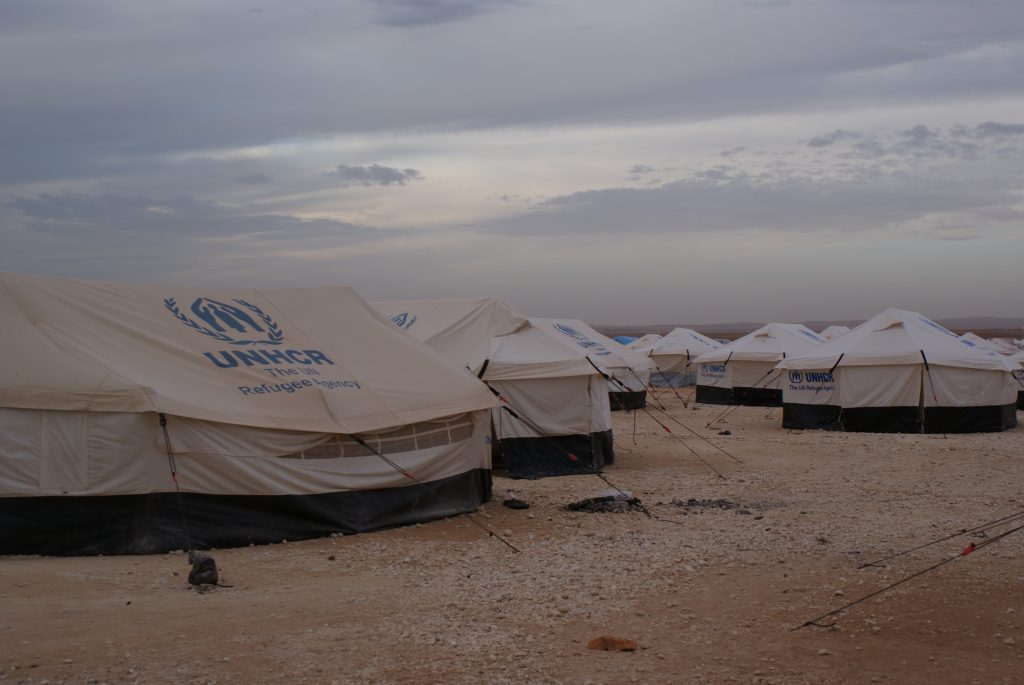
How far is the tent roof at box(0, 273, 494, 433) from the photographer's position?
32.8ft

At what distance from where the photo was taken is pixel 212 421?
33.6 ft

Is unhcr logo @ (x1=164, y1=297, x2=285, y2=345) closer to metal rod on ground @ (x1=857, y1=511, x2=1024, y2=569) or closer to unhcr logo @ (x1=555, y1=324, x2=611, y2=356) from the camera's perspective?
metal rod on ground @ (x1=857, y1=511, x2=1024, y2=569)

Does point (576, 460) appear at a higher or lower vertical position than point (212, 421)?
lower

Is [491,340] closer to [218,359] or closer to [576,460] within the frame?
[576,460]

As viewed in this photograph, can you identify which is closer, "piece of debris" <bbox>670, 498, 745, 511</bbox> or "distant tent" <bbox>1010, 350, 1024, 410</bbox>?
"piece of debris" <bbox>670, 498, 745, 511</bbox>

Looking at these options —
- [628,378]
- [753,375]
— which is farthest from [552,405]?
[753,375]

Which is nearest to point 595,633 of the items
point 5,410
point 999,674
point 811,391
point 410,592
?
point 410,592

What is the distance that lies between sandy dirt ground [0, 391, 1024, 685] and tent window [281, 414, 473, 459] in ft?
3.18

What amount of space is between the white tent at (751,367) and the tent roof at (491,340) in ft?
54.4

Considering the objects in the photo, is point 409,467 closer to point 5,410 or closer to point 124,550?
point 124,550

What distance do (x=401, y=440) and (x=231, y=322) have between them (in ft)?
8.58

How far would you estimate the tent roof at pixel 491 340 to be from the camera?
17.2 meters

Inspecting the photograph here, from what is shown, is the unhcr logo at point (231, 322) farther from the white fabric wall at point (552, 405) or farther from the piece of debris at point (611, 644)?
the piece of debris at point (611, 644)

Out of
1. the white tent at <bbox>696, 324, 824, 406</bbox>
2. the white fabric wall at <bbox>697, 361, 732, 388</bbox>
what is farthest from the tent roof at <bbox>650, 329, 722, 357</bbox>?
the white tent at <bbox>696, 324, 824, 406</bbox>
